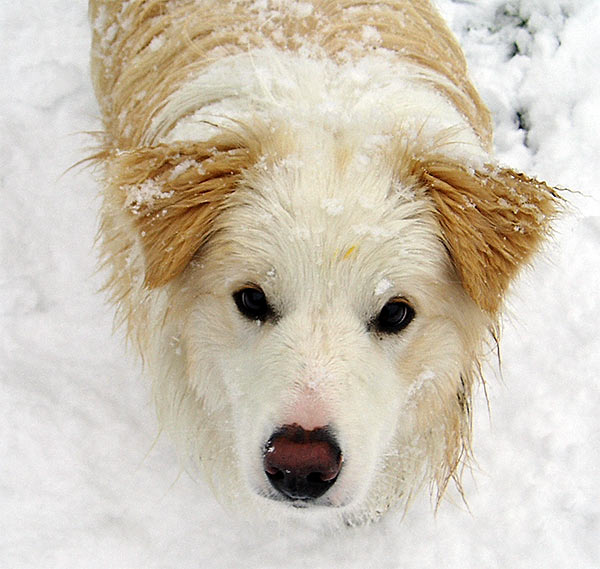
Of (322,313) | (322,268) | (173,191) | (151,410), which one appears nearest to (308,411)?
(322,313)

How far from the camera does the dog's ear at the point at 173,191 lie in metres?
2.06

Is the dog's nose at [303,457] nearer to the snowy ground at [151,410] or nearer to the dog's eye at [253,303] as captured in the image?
the dog's eye at [253,303]

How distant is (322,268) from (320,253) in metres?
0.04

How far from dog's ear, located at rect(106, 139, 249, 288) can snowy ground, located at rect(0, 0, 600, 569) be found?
117 centimetres

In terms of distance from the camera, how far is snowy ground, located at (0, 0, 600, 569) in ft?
9.54

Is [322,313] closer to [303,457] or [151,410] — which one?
[303,457]

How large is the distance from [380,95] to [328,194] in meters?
0.56

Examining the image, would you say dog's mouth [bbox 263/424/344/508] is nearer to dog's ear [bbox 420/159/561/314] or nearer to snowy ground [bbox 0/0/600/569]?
dog's ear [bbox 420/159/561/314]

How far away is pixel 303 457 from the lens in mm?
1867

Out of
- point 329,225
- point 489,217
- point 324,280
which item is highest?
point 489,217

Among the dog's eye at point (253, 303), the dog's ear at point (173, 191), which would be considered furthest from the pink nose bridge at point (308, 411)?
the dog's ear at point (173, 191)

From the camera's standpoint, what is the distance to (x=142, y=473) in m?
3.12

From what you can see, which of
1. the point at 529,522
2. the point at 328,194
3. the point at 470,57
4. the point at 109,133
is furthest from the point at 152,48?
the point at 529,522

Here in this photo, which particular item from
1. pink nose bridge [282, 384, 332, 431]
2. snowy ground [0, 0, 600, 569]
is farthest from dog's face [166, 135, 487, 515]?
snowy ground [0, 0, 600, 569]
